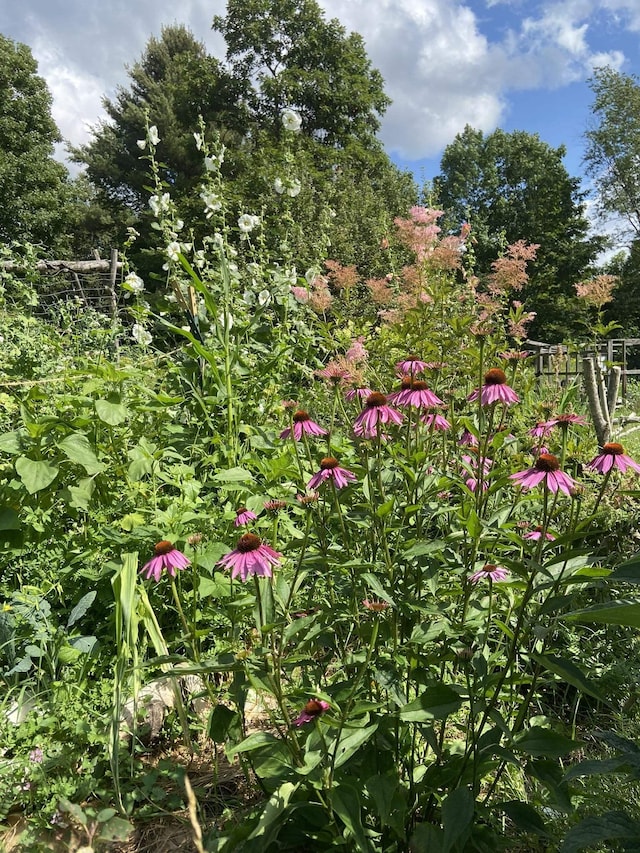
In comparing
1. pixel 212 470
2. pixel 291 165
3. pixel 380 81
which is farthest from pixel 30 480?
pixel 380 81

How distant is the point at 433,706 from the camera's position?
879 millimetres

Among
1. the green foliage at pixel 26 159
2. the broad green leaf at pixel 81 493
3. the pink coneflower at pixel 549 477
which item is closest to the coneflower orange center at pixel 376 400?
the pink coneflower at pixel 549 477

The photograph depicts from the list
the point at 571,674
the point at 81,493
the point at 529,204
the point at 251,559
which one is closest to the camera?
the point at 571,674

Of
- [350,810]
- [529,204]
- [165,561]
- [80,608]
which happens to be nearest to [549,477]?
[350,810]

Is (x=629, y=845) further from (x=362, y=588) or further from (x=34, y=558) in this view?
(x=34, y=558)

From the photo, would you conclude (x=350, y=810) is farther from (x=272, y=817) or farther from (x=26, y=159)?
(x=26, y=159)

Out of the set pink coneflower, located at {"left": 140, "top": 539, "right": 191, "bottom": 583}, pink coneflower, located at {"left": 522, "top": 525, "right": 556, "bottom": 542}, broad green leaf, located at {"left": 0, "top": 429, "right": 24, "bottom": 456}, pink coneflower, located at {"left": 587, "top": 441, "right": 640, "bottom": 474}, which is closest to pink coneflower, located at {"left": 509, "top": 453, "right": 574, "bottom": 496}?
pink coneflower, located at {"left": 587, "top": 441, "right": 640, "bottom": 474}

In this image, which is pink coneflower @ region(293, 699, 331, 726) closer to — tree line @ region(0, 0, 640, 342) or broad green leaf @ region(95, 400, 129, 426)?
broad green leaf @ region(95, 400, 129, 426)

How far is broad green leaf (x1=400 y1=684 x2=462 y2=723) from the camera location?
2.82ft

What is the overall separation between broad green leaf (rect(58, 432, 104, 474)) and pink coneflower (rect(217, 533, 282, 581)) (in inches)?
31.2

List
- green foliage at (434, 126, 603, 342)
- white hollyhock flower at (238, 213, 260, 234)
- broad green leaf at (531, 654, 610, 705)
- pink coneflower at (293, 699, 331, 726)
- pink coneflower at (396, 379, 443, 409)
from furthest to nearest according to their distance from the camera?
green foliage at (434, 126, 603, 342) → white hollyhock flower at (238, 213, 260, 234) → pink coneflower at (396, 379, 443, 409) → pink coneflower at (293, 699, 331, 726) → broad green leaf at (531, 654, 610, 705)

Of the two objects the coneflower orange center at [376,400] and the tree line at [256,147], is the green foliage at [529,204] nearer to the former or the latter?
the tree line at [256,147]

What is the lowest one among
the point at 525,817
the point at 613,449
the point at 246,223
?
the point at 525,817

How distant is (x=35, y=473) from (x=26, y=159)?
1819 cm
